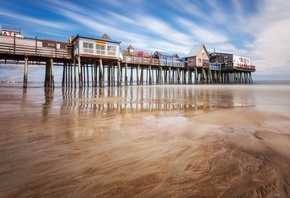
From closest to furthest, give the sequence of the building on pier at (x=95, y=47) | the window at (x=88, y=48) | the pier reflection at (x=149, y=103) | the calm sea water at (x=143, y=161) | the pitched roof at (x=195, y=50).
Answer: the calm sea water at (x=143, y=161), the pier reflection at (x=149, y=103), the building on pier at (x=95, y=47), the window at (x=88, y=48), the pitched roof at (x=195, y=50)

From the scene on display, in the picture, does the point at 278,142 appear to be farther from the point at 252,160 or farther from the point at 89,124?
the point at 89,124

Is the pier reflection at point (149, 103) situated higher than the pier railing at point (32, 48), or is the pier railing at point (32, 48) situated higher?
the pier railing at point (32, 48)

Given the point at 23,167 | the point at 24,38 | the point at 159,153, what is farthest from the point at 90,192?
the point at 24,38

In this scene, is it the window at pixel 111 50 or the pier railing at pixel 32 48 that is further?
the window at pixel 111 50

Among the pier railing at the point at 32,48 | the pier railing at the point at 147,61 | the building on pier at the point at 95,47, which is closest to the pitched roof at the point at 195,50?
the pier railing at the point at 147,61

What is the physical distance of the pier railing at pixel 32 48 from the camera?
841 inches

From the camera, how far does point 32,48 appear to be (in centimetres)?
2317

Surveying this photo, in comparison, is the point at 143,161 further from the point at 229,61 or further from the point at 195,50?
the point at 229,61

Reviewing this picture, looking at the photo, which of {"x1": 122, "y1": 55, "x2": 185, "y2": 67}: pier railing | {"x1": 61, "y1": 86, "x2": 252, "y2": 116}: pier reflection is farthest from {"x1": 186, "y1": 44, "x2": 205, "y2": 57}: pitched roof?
{"x1": 61, "y1": 86, "x2": 252, "y2": 116}: pier reflection

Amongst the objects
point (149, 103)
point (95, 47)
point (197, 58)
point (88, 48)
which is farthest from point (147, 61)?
point (149, 103)

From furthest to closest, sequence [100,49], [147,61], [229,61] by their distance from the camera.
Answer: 1. [229,61]
2. [147,61]
3. [100,49]

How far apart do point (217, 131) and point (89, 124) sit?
307 centimetres

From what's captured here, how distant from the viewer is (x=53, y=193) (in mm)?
1626

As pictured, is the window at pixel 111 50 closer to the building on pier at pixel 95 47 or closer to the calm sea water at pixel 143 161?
the building on pier at pixel 95 47
